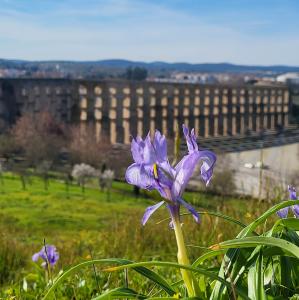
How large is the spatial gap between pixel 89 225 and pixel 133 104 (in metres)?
37.4

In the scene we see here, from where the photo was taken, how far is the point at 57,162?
1443 inches

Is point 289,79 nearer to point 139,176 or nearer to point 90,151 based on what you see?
point 90,151

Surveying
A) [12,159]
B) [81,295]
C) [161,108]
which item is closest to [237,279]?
[81,295]

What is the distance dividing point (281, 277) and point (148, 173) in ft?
1.70

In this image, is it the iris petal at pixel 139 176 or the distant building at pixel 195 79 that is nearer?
the iris petal at pixel 139 176

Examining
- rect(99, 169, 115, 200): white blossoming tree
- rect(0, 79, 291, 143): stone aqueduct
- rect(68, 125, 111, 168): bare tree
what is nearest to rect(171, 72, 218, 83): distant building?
rect(0, 79, 291, 143): stone aqueduct

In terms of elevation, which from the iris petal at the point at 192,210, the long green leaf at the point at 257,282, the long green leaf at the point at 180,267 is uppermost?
the iris petal at the point at 192,210

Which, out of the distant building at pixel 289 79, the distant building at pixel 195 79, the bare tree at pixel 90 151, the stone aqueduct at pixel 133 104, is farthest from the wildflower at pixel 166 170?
the distant building at pixel 195 79

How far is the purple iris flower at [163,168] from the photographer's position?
61.1 inches

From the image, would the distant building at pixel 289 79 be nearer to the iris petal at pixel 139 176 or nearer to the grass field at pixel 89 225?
the grass field at pixel 89 225

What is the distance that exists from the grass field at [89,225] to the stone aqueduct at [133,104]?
63.3ft

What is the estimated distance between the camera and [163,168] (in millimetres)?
1579

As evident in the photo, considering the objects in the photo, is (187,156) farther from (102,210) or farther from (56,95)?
(56,95)

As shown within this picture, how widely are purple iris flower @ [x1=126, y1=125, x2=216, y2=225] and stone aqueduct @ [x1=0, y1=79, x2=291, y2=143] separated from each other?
42.4 metres
